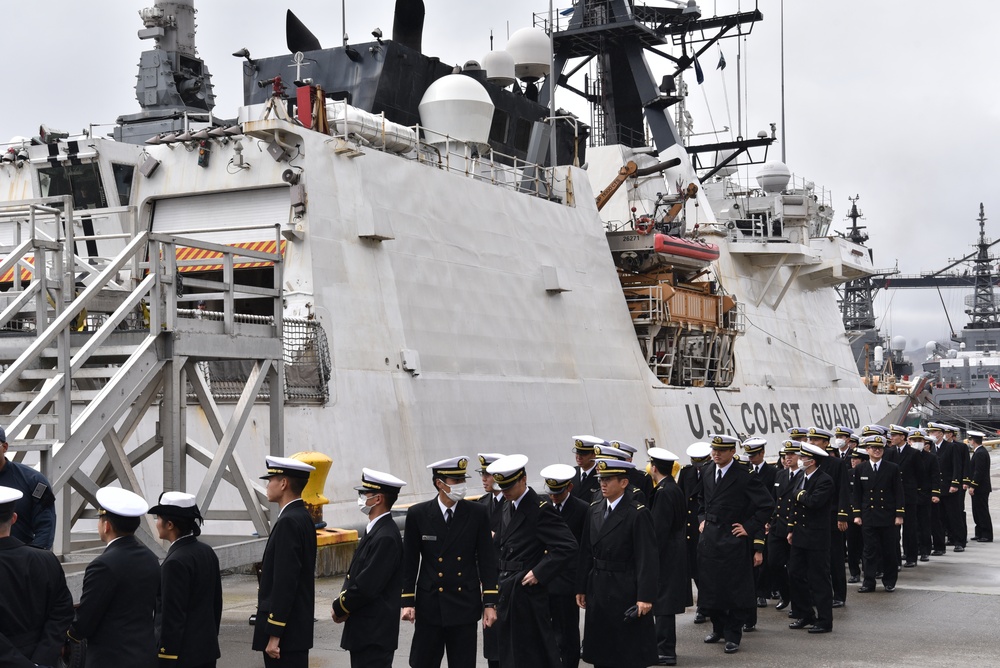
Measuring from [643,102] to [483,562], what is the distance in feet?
64.2

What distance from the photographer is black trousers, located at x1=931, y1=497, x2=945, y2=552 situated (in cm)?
1545

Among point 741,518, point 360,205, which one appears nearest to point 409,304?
point 360,205

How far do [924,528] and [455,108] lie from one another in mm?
8407

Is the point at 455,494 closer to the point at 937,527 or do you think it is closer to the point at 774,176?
the point at 937,527

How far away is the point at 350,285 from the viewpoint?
13.4 meters

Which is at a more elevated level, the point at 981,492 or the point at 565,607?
the point at 565,607

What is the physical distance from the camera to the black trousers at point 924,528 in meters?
14.7

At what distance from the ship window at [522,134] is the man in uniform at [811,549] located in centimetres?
1015

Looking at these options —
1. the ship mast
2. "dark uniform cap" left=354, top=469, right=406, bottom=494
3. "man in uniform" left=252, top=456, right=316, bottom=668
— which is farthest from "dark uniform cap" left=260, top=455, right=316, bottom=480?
the ship mast

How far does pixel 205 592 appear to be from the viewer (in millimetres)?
5590

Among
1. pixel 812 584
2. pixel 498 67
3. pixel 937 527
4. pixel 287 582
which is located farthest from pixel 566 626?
pixel 498 67

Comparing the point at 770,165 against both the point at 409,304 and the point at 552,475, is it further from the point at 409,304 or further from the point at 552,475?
the point at 552,475

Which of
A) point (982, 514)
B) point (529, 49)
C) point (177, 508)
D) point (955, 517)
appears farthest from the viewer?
point (529, 49)

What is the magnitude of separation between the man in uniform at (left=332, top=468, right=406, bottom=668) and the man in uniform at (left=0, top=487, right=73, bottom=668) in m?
1.55
